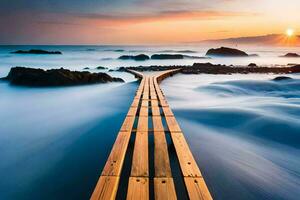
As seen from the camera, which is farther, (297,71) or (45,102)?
(297,71)

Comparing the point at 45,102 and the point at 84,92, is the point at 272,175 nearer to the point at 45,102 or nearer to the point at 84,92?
the point at 45,102

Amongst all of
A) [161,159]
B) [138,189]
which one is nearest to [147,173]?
[138,189]

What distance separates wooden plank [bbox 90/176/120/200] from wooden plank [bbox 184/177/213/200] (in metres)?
0.62

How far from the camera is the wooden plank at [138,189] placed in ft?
7.20

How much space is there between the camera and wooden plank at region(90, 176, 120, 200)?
7.12ft

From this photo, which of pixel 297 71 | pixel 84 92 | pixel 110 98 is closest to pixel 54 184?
pixel 110 98

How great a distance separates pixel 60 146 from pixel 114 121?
1672 millimetres

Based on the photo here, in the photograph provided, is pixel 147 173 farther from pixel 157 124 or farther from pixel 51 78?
pixel 51 78

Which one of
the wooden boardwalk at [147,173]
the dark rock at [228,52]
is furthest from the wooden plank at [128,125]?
the dark rock at [228,52]

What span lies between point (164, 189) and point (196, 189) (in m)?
0.27

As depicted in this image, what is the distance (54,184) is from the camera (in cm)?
340

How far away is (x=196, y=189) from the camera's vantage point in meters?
2.31

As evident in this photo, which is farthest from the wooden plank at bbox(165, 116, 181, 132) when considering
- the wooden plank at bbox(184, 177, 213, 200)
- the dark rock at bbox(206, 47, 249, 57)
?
the dark rock at bbox(206, 47, 249, 57)

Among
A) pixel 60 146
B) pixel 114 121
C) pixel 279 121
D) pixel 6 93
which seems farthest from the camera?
pixel 6 93
